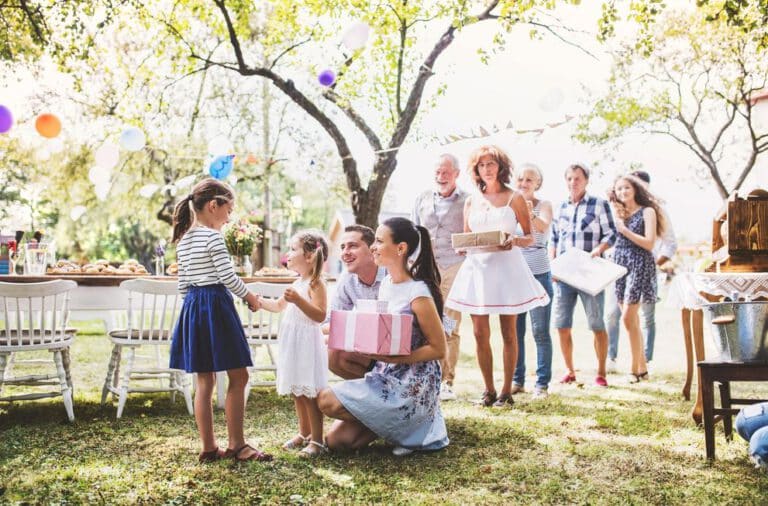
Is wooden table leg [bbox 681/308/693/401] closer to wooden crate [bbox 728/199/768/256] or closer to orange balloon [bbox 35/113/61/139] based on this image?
wooden crate [bbox 728/199/768/256]

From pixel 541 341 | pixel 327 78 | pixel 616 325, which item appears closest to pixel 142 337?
pixel 541 341

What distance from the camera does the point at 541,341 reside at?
4.87 meters

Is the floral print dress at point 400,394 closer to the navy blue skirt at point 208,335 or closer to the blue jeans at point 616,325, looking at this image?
the navy blue skirt at point 208,335

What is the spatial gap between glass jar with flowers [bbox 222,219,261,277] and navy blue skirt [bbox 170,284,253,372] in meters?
1.99

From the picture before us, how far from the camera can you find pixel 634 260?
206 inches

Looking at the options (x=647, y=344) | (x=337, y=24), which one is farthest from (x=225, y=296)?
(x=337, y=24)

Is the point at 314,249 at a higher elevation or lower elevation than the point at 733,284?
higher

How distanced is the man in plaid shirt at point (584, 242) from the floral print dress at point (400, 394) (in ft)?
7.26

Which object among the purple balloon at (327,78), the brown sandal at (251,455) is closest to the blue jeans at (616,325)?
the purple balloon at (327,78)

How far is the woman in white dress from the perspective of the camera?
4199mm

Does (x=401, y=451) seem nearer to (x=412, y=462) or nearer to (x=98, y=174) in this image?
(x=412, y=462)

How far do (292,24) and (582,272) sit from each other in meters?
5.51

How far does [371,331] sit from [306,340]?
41cm

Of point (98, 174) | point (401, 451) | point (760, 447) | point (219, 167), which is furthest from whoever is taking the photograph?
point (98, 174)
